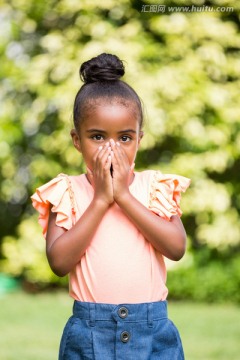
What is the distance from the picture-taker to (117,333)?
2551mm

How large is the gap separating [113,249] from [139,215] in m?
0.16

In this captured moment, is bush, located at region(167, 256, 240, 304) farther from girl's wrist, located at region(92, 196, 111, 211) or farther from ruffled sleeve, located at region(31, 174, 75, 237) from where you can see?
girl's wrist, located at region(92, 196, 111, 211)

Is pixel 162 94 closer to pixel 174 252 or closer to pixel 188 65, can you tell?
pixel 188 65

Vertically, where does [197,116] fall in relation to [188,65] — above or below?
below

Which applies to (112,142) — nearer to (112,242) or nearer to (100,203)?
(100,203)

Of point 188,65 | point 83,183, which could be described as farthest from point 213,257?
point 83,183

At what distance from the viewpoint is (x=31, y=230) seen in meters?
10.1

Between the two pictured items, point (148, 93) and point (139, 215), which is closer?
point (139, 215)

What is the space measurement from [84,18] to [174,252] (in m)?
7.36

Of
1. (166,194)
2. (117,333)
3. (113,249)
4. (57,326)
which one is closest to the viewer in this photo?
(117,333)

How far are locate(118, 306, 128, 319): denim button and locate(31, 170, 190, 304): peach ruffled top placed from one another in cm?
4

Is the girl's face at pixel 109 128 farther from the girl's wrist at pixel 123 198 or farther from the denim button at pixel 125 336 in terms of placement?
the denim button at pixel 125 336

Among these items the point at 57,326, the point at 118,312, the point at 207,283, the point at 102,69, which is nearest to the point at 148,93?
the point at 207,283

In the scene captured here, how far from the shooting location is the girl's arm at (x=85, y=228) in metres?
2.59
